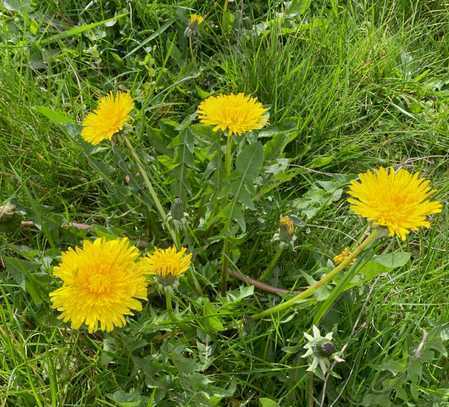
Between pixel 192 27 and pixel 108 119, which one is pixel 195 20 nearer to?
pixel 192 27

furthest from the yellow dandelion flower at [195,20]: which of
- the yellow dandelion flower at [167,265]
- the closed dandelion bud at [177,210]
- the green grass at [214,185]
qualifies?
the yellow dandelion flower at [167,265]

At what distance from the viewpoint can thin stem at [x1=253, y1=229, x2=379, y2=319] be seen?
1042 millimetres

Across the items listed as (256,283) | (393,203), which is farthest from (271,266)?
(393,203)

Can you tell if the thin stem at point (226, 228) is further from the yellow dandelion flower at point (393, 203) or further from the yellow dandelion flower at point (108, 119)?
the yellow dandelion flower at point (393, 203)

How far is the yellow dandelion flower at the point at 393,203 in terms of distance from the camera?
99cm

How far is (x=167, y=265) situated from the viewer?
1.17 m

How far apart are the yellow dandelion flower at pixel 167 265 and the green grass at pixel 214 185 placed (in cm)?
14

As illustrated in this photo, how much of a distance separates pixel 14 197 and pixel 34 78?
0.53 metres

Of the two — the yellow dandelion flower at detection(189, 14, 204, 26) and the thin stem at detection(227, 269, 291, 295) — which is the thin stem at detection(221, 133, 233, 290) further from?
the yellow dandelion flower at detection(189, 14, 204, 26)

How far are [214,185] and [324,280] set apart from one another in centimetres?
39

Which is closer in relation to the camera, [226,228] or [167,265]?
[167,265]

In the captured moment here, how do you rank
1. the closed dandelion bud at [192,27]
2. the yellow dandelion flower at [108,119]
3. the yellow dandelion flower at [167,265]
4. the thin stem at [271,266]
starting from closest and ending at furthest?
the yellow dandelion flower at [167,265], the yellow dandelion flower at [108,119], the thin stem at [271,266], the closed dandelion bud at [192,27]

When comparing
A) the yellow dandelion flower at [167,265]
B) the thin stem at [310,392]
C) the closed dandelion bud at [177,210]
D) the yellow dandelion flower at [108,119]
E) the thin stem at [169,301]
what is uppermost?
the yellow dandelion flower at [108,119]

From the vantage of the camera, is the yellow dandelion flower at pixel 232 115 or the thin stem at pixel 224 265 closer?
the yellow dandelion flower at pixel 232 115
